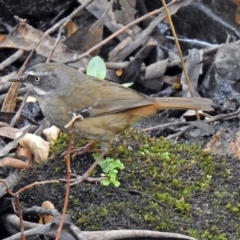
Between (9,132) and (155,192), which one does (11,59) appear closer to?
(9,132)

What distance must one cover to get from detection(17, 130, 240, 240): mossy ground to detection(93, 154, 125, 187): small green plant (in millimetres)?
44

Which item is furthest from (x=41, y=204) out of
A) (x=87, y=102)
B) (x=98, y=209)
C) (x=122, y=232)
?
(x=87, y=102)

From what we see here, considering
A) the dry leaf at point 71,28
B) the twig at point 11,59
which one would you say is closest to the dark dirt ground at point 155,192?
the twig at point 11,59

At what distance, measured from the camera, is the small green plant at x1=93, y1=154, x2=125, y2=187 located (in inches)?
200

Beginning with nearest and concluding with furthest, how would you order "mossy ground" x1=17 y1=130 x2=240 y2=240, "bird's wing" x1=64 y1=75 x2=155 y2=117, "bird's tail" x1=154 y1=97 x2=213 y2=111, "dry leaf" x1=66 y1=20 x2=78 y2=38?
"mossy ground" x1=17 y1=130 x2=240 y2=240 < "bird's wing" x1=64 y1=75 x2=155 y2=117 < "bird's tail" x1=154 y1=97 x2=213 y2=111 < "dry leaf" x1=66 y1=20 x2=78 y2=38

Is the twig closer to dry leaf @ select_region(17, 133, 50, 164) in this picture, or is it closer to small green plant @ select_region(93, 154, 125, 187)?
dry leaf @ select_region(17, 133, 50, 164)

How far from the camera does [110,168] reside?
5.21 meters

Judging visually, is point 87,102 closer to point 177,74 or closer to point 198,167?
point 198,167

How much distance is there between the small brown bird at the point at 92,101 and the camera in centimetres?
554

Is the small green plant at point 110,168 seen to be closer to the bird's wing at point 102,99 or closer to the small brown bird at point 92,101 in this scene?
the small brown bird at point 92,101

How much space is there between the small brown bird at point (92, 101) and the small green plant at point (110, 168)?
25 centimetres

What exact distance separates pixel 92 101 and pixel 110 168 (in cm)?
67

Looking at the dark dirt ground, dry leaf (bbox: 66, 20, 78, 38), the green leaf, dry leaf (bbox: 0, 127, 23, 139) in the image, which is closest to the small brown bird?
the dark dirt ground

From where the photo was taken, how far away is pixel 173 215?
4.81m
